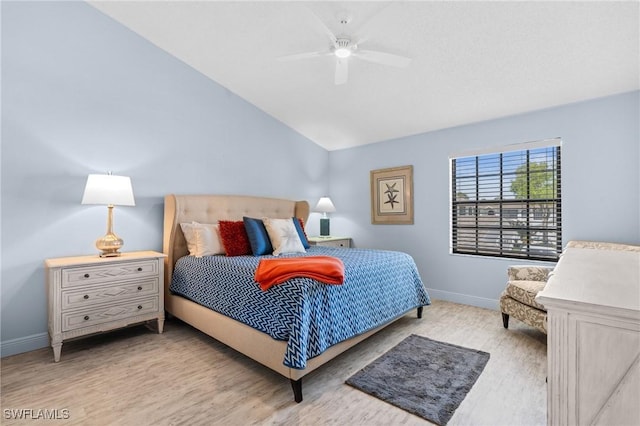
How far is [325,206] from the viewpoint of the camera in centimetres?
490

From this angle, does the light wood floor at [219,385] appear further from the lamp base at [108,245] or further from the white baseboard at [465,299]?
the lamp base at [108,245]

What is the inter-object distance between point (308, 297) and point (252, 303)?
0.49 meters

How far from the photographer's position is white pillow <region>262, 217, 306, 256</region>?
3264 millimetres

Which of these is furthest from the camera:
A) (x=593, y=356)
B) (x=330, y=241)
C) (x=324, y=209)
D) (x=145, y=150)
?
(x=324, y=209)

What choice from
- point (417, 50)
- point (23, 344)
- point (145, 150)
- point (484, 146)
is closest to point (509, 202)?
point (484, 146)

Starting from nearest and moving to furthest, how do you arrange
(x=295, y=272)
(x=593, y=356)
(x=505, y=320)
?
(x=593, y=356)
(x=295, y=272)
(x=505, y=320)

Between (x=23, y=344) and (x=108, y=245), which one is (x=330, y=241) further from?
(x=23, y=344)

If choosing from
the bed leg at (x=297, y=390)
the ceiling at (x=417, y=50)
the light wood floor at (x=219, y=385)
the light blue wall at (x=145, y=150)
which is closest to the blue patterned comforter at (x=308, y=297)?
the bed leg at (x=297, y=390)

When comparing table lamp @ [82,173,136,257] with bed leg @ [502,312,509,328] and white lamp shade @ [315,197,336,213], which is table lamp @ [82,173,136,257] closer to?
white lamp shade @ [315,197,336,213]

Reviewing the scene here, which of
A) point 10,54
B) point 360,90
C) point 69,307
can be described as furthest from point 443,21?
point 69,307

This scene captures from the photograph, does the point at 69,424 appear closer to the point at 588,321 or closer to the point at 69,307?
the point at 69,307

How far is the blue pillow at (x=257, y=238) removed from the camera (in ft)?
10.3

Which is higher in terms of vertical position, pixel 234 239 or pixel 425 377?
pixel 234 239

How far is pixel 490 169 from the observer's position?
3.67m
